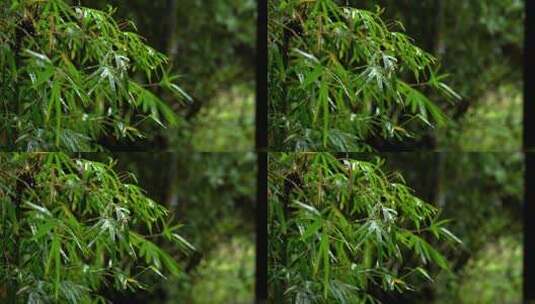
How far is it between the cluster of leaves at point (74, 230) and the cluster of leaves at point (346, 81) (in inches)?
15.6

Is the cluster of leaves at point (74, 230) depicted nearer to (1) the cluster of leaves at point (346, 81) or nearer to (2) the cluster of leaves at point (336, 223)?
(2) the cluster of leaves at point (336, 223)

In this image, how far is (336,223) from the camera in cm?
210

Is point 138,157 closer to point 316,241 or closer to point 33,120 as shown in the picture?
point 33,120

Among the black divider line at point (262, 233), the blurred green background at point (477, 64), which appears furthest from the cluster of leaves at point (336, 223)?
the blurred green background at point (477, 64)

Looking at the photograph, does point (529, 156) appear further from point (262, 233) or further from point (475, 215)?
point (262, 233)

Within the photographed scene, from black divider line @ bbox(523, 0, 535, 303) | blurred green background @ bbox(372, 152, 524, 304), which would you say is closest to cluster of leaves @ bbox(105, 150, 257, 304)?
blurred green background @ bbox(372, 152, 524, 304)

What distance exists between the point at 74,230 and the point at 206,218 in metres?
0.33

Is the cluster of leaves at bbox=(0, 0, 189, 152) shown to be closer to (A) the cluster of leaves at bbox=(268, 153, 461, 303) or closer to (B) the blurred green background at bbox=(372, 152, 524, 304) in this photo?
(A) the cluster of leaves at bbox=(268, 153, 461, 303)

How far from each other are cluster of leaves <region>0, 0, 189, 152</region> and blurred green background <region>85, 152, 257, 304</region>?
0.11 m

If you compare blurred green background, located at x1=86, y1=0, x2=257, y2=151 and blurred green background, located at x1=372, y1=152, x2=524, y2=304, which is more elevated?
blurred green background, located at x1=86, y1=0, x2=257, y2=151

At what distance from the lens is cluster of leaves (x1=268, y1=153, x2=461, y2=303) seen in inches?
82.8

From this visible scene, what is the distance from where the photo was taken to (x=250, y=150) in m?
2.12

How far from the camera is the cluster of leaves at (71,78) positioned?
2072 mm

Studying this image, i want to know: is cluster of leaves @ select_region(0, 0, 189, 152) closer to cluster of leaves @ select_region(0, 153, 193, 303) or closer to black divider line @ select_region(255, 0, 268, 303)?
cluster of leaves @ select_region(0, 153, 193, 303)
